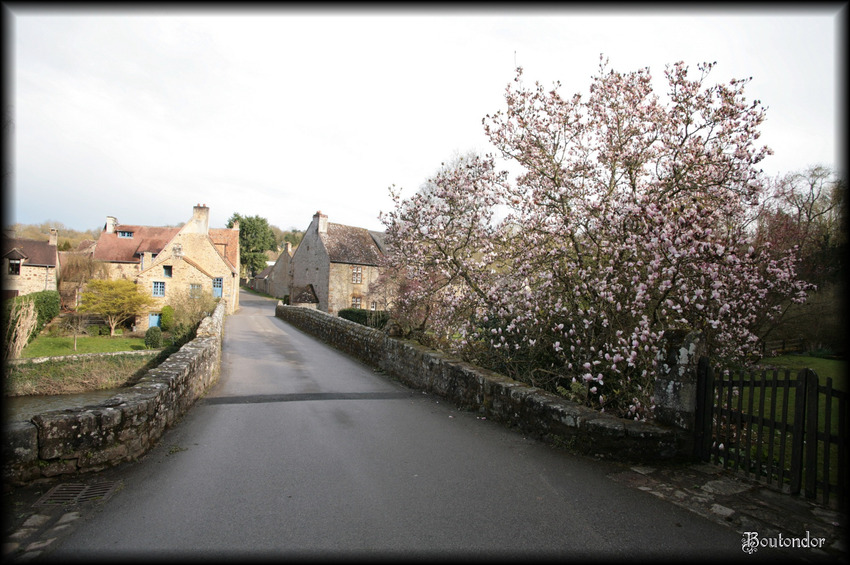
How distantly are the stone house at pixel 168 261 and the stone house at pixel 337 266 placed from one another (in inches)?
259

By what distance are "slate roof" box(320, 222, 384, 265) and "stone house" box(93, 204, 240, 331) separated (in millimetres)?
8659

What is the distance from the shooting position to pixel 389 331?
11.6 meters

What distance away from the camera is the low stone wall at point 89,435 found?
4109mm

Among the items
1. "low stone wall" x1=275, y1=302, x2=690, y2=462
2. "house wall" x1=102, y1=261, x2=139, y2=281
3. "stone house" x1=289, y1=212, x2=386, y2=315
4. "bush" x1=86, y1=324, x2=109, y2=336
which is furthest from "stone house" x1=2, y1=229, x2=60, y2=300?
"low stone wall" x1=275, y1=302, x2=690, y2=462

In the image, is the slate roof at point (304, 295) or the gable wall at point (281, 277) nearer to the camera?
the slate roof at point (304, 295)

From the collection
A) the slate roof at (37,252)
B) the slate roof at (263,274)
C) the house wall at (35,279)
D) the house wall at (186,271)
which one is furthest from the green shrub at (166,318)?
the slate roof at (263,274)

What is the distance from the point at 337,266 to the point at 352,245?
344cm

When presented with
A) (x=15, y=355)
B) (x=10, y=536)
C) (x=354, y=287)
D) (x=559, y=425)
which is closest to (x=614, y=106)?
(x=559, y=425)

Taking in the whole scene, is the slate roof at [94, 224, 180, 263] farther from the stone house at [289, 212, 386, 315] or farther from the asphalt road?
the asphalt road

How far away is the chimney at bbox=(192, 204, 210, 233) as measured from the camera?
Result: 119 feet

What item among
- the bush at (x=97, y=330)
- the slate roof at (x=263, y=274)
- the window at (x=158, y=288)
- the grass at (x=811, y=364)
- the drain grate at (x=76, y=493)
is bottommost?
the bush at (x=97, y=330)

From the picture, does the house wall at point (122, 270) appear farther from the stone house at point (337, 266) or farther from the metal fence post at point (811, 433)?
the metal fence post at point (811, 433)

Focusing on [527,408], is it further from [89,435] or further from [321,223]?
[321,223]

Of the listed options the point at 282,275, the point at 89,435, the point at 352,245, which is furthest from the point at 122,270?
the point at 89,435
